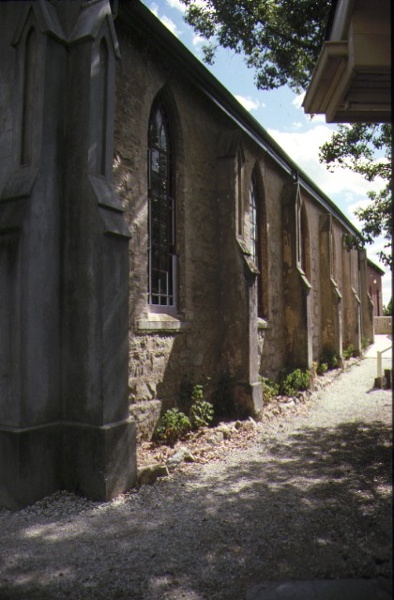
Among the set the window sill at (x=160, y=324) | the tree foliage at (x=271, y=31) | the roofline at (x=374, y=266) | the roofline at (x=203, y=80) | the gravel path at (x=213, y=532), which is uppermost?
the tree foliage at (x=271, y=31)

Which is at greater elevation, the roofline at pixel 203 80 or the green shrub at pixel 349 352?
the roofline at pixel 203 80

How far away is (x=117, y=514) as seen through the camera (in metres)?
4.62

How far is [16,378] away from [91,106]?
10.2ft

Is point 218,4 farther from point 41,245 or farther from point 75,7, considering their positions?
point 41,245

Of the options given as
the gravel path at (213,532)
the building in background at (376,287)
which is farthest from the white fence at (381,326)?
the gravel path at (213,532)

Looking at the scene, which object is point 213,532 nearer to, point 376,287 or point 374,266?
point 374,266

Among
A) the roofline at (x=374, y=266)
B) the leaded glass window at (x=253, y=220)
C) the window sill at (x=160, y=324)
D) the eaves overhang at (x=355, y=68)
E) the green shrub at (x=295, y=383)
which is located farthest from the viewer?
the roofline at (x=374, y=266)

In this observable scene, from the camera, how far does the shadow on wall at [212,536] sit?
130 inches

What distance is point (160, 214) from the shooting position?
796cm

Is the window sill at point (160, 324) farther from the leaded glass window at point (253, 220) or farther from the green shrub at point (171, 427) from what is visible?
the leaded glass window at point (253, 220)

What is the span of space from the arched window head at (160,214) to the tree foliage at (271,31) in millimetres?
3003

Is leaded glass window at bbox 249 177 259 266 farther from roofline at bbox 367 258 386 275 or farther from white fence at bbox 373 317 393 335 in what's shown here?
white fence at bbox 373 317 393 335

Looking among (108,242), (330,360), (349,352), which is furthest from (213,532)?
(349,352)

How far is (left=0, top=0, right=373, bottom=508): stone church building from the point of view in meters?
4.96
